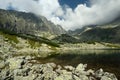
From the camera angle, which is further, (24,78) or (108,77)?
(108,77)

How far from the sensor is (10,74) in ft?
160

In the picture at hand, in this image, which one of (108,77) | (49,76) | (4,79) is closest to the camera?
(4,79)

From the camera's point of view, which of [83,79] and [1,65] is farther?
[1,65]

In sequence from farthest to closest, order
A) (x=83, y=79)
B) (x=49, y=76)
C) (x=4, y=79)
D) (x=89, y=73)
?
1. (x=89, y=73)
2. (x=83, y=79)
3. (x=49, y=76)
4. (x=4, y=79)

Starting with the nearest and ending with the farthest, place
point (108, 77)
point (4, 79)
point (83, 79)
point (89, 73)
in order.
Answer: point (4, 79) < point (83, 79) < point (108, 77) < point (89, 73)

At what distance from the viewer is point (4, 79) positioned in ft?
153

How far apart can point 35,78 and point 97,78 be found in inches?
875

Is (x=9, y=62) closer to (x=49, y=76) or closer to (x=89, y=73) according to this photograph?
(x=49, y=76)

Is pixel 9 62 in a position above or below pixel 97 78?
above

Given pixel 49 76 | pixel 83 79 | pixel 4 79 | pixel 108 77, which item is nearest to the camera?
pixel 4 79

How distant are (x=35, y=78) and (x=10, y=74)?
6.33 m

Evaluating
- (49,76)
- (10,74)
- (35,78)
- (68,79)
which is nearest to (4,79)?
(10,74)

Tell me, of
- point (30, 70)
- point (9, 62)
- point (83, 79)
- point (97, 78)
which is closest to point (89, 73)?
point (97, 78)

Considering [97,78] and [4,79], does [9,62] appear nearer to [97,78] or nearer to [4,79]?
[4,79]
